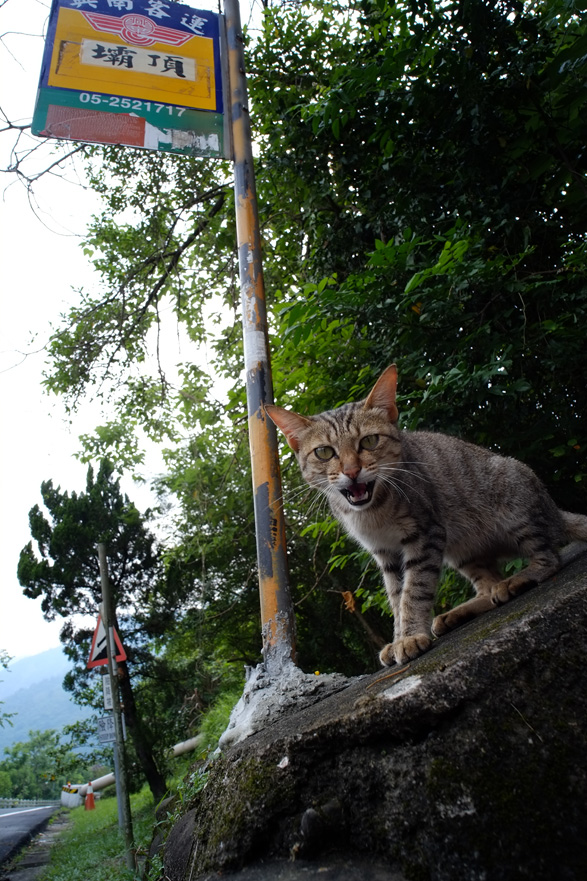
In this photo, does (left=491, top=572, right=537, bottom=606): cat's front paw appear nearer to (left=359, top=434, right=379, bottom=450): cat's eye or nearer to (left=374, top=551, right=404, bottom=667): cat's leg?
(left=374, top=551, right=404, bottom=667): cat's leg

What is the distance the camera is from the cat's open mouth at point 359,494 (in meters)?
2.50

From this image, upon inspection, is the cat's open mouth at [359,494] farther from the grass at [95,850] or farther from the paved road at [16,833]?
the paved road at [16,833]

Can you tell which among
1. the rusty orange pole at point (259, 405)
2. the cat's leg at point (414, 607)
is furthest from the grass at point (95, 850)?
the cat's leg at point (414, 607)

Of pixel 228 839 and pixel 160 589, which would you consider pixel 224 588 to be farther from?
pixel 228 839

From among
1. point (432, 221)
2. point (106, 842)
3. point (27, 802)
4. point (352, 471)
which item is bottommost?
point (27, 802)

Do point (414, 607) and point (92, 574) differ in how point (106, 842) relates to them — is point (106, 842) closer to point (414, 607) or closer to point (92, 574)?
point (92, 574)

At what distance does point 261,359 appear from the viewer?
3172 mm

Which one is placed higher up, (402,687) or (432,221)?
(432,221)

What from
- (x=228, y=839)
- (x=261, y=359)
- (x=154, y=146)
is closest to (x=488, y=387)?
(x=261, y=359)

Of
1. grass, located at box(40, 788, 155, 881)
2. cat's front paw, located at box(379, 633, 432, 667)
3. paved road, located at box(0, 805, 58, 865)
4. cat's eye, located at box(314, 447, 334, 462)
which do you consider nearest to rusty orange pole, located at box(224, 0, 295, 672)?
cat's eye, located at box(314, 447, 334, 462)

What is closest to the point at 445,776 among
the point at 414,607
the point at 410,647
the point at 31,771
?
the point at 410,647

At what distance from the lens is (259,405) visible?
310 cm

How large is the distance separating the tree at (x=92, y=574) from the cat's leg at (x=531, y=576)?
14.5 metres

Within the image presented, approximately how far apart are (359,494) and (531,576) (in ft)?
2.76
